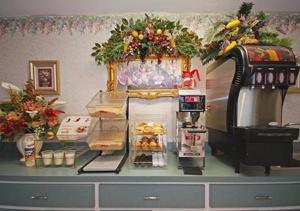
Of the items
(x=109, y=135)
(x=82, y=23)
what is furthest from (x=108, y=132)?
(x=82, y=23)

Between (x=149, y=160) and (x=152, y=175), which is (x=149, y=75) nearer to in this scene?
(x=149, y=160)

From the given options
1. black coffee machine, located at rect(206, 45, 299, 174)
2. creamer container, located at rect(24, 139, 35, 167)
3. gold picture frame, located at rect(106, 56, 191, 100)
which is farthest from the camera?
gold picture frame, located at rect(106, 56, 191, 100)

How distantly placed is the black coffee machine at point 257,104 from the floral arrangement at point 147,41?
0.51m

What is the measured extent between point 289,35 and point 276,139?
3.90ft

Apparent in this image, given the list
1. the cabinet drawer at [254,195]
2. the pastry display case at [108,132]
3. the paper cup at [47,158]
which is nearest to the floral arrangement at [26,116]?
the paper cup at [47,158]

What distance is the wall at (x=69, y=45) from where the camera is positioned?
207 cm

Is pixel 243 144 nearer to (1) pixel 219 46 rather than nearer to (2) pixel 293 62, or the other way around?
(2) pixel 293 62

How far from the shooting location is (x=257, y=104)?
4.73 feet

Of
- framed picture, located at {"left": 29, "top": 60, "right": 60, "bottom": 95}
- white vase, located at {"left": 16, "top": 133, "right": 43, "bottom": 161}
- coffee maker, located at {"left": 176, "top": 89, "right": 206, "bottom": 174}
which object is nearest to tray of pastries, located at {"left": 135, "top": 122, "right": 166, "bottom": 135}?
coffee maker, located at {"left": 176, "top": 89, "right": 206, "bottom": 174}

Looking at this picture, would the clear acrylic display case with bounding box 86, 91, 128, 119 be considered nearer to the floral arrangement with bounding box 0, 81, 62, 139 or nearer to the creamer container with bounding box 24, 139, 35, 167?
the floral arrangement with bounding box 0, 81, 62, 139

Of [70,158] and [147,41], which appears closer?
[70,158]

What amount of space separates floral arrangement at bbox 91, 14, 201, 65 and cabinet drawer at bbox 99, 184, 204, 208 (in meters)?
1.06

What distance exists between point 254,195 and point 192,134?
0.50 metres

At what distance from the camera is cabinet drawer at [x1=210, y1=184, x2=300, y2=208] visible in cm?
138
